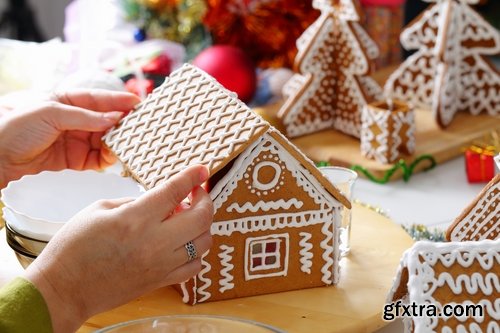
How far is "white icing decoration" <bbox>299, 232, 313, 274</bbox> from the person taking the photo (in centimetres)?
100

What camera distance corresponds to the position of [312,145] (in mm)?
1626

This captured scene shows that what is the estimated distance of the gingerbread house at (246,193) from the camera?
0.95m

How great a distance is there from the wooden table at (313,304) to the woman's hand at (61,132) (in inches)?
6.6

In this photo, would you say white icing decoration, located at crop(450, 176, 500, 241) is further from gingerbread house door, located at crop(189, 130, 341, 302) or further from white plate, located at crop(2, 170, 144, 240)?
white plate, located at crop(2, 170, 144, 240)

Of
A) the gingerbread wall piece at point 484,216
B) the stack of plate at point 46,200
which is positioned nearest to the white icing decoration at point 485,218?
the gingerbread wall piece at point 484,216

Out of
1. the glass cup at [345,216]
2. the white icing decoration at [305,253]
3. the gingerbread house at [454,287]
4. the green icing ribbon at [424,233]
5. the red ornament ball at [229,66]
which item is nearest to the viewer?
the gingerbread house at [454,287]

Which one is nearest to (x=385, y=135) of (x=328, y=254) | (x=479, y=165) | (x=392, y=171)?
(x=392, y=171)

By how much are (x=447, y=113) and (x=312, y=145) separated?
0.29 meters

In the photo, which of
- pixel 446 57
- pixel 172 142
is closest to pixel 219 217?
pixel 172 142

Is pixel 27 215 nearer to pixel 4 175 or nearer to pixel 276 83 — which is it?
pixel 4 175

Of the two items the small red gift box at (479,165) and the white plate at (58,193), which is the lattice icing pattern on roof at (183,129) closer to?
the white plate at (58,193)

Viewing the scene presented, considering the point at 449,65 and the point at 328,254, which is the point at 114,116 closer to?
the point at 328,254

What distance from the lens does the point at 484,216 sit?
0.92 meters

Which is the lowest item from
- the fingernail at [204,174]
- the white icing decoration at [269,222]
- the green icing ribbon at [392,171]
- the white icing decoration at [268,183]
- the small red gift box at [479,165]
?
the green icing ribbon at [392,171]
